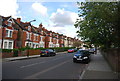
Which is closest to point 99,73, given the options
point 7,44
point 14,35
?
point 7,44

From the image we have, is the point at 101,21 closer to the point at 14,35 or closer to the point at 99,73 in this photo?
the point at 99,73

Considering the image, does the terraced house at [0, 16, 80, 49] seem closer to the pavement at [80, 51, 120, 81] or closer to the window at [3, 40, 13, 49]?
the window at [3, 40, 13, 49]

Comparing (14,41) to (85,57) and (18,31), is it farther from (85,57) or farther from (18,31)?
(85,57)

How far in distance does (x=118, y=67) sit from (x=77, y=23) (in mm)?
7019

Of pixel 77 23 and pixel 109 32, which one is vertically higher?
pixel 77 23

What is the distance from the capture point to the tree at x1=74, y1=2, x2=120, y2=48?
853cm

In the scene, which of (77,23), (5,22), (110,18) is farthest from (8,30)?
(110,18)

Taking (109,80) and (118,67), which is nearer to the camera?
(109,80)

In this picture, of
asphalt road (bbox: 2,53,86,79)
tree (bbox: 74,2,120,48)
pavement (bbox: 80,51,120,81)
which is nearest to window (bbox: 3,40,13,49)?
asphalt road (bbox: 2,53,86,79)

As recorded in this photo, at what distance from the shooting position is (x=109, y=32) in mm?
11703

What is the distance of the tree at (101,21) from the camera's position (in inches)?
336

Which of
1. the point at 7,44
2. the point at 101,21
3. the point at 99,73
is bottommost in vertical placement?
the point at 99,73

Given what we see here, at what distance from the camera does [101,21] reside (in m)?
10.8

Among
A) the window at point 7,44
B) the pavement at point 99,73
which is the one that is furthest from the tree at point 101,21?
the window at point 7,44
